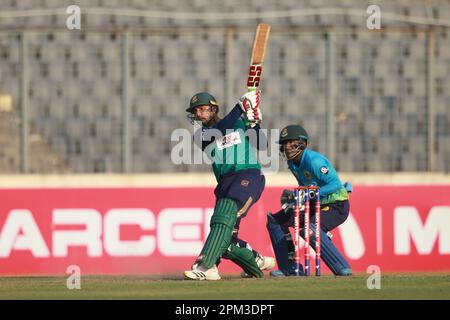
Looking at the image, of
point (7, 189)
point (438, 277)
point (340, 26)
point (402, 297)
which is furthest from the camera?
point (340, 26)

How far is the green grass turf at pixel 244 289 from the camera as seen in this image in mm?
11219

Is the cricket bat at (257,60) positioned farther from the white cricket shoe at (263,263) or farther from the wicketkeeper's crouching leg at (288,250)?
the white cricket shoe at (263,263)

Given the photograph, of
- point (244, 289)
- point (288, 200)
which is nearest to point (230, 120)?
point (288, 200)

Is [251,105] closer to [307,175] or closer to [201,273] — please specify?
[307,175]

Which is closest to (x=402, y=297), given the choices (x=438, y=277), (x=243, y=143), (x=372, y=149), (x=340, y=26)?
(x=438, y=277)

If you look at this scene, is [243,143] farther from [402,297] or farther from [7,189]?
[7,189]

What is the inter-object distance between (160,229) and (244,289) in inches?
217

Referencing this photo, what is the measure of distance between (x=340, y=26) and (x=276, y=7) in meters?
0.98

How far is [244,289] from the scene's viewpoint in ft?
38.5

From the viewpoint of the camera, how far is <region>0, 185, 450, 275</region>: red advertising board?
55.9 feet

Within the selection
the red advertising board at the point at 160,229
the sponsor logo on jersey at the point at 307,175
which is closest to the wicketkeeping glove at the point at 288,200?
the sponsor logo on jersey at the point at 307,175

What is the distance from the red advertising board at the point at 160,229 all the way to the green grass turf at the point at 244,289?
3844 mm

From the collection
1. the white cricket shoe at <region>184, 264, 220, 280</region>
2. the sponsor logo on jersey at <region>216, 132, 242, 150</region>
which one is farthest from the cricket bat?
the white cricket shoe at <region>184, 264, 220, 280</region>

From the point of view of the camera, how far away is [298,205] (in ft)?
44.6
